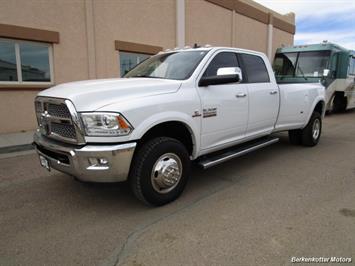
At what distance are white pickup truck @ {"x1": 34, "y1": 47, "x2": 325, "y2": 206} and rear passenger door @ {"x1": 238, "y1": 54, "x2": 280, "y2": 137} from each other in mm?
20

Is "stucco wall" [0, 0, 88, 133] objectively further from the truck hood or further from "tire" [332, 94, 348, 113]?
"tire" [332, 94, 348, 113]

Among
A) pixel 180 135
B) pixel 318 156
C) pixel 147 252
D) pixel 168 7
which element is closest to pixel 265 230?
pixel 147 252

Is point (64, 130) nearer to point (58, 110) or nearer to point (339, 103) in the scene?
point (58, 110)

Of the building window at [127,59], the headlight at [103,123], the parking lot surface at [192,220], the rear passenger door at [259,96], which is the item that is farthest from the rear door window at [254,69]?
the building window at [127,59]

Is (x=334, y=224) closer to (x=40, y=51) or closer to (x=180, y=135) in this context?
(x=180, y=135)

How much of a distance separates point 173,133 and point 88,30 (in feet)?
22.9

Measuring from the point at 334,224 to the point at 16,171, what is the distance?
5.03 m

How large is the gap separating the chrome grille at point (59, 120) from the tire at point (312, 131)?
5.30 metres

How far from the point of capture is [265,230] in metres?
3.10

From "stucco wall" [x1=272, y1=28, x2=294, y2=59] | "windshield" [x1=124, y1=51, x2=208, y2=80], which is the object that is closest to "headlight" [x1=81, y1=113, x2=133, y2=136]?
"windshield" [x1=124, y1=51, x2=208, y2=80]

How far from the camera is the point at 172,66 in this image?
14.4ft

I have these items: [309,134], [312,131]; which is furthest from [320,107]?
[309,134]

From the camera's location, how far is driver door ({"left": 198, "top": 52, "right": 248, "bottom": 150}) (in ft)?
13.3

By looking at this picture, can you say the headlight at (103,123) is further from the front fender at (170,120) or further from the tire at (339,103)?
the tire at (339,103)
